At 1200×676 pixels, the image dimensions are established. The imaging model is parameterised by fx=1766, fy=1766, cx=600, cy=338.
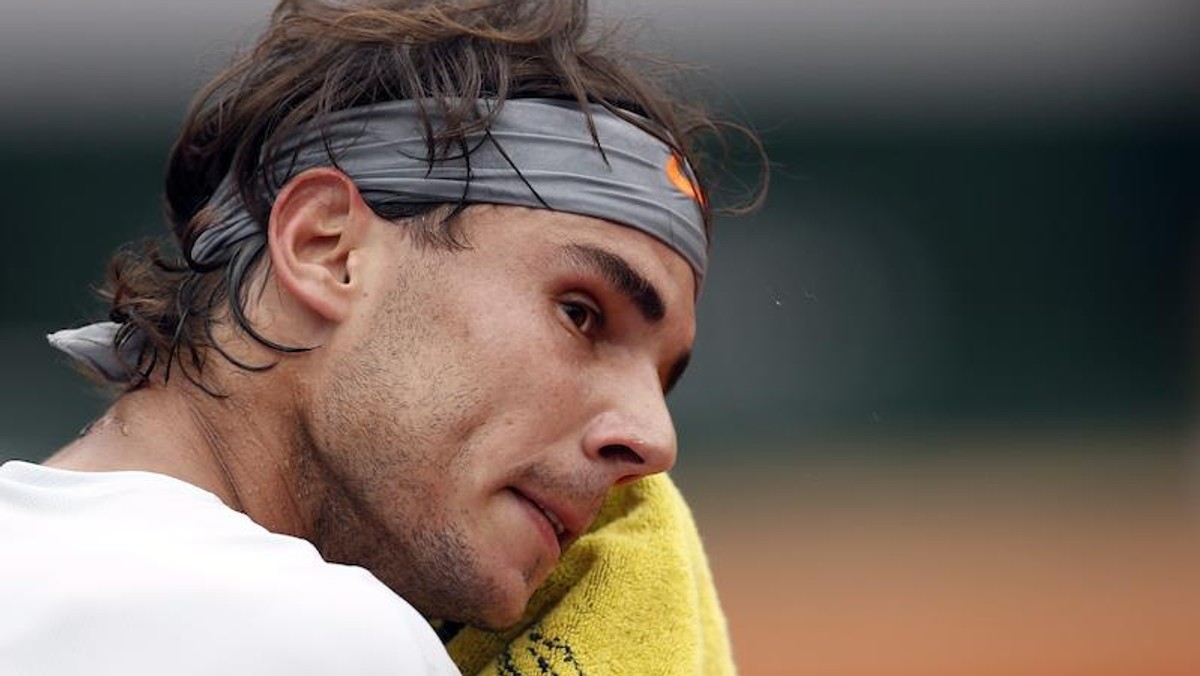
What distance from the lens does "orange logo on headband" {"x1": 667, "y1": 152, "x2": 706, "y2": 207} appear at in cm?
245

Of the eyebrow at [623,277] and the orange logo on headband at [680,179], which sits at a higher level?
the orange logo on headband at [680,179]

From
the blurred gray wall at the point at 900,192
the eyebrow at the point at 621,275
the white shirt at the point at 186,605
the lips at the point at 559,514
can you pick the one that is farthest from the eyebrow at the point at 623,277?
the blurred gray wall at the point at 900,192

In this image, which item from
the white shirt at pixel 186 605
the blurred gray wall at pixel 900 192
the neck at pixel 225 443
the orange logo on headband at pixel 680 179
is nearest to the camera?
the white shirt at pixel 186 605

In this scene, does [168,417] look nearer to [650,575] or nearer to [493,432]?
[493,432]

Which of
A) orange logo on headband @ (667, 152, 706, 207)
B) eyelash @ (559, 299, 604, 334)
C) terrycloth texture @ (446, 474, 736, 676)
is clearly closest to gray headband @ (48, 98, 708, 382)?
orange logo on headband @ (667, 152, 706, 207)

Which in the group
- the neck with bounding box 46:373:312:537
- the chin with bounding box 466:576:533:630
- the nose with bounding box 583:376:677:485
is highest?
the nose with bounding box 583:376:677:485

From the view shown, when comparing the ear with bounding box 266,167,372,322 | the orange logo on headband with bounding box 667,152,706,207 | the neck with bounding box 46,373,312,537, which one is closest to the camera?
the neck with bounding box 46,373,312,537

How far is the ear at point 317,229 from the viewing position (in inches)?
90.4

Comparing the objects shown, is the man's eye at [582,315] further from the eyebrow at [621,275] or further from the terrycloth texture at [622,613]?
the terrycloth texture at [622,613]

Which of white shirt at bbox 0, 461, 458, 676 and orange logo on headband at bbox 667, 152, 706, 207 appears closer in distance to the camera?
white shirt at bbox 0, 461, 458, 676

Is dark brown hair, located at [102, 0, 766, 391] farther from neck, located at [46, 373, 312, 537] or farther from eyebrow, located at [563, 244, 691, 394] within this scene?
eyebrow, located at [563, 244, 691, 394]

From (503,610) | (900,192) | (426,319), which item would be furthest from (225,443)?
(900,192)

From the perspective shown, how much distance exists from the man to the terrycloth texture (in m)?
0.05

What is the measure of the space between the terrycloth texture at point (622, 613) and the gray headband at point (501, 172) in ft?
1.20
